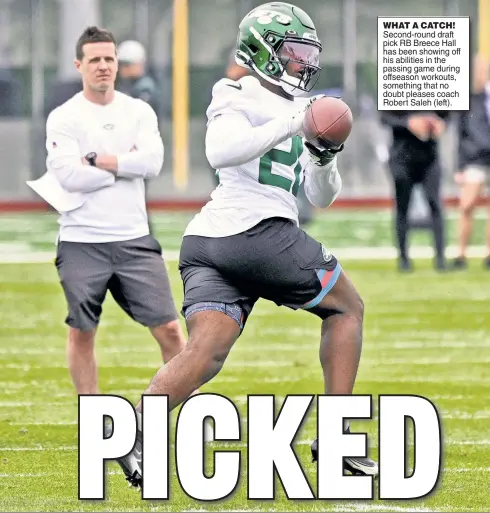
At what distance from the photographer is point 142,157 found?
7.95m

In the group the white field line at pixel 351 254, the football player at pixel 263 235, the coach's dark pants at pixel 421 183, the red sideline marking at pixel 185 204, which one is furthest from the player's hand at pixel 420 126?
the red sideline marking at pixel 185 204

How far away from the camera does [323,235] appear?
18.8m

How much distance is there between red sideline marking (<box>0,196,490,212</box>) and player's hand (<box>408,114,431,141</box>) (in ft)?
29.8

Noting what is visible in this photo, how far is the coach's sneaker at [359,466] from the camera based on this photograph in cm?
636

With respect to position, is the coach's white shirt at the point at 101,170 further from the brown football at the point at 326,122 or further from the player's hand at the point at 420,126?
the player's hand at the point at 420,126

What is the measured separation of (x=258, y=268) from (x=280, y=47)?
79 centimetres

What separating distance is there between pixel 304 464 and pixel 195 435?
3.33 feet

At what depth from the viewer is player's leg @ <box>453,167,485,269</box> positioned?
15305mm

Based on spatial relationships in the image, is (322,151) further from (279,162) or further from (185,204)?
(185,204)

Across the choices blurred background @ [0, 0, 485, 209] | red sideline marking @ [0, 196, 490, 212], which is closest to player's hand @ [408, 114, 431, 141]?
red sideline marking @ [0, 196, 490, 212]

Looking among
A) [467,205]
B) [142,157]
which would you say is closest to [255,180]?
A: [142,157]

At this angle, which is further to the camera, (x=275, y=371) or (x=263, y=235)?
(x=275, y=371)

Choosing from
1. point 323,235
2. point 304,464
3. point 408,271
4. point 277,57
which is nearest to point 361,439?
point 304,464

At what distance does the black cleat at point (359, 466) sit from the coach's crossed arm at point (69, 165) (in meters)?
2.03
